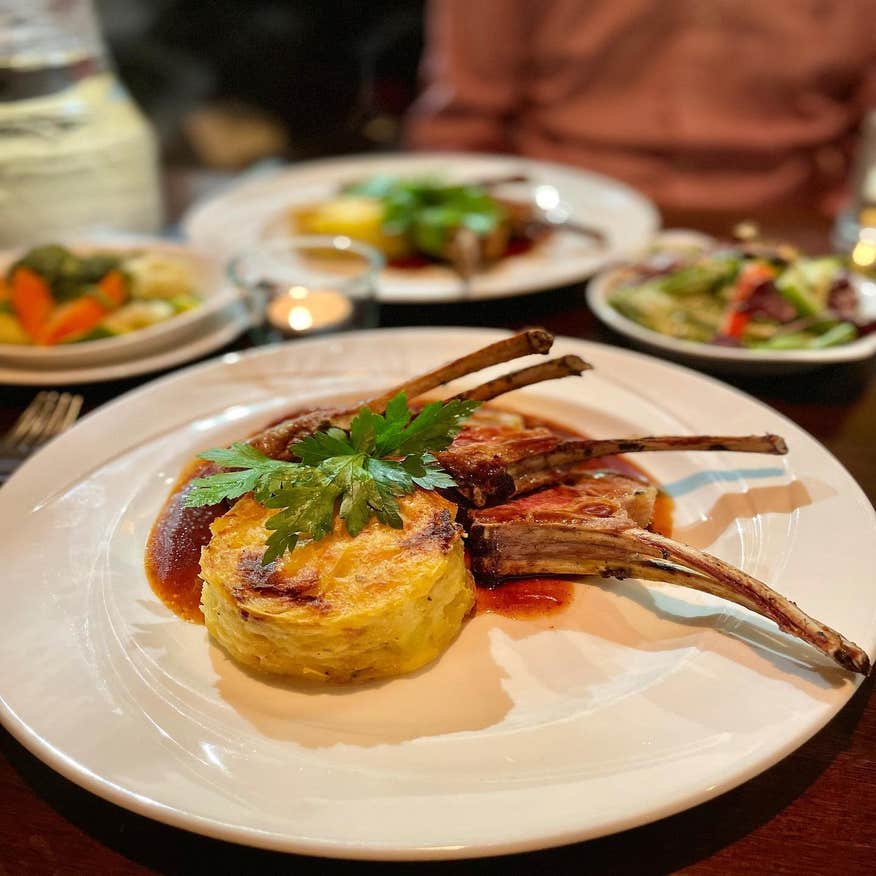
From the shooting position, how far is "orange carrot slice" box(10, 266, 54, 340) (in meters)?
2.70

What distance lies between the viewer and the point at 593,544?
155cm

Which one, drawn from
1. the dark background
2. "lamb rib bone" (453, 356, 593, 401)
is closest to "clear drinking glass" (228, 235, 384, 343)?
"lamb rib bone" (453, 356, 593, 401)

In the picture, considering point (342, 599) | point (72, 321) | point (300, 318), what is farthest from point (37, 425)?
point (342, 599)

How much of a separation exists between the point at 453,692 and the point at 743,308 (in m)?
1.80

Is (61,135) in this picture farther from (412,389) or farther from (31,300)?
(412,389)

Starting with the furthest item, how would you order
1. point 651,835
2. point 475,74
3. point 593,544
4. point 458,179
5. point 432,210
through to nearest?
1. point 475,74
2. point 458,179
3. point 432,210
4. point 593,544
5. point 651,835

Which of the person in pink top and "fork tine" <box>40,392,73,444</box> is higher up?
the person in pink top

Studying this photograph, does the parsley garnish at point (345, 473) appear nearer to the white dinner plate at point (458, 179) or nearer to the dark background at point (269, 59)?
the white dinner plate at point (458, 179)

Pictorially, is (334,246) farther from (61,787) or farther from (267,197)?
(61,787)

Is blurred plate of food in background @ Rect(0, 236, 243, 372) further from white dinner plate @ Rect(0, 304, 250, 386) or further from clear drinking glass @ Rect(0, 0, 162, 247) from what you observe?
clear drinking glass @ Rect(0, 0, 162, 247)

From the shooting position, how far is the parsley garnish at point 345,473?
148 cm

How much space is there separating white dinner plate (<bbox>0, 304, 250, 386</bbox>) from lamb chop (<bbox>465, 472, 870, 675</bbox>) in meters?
1.33

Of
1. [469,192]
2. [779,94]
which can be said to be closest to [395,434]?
[469,192]

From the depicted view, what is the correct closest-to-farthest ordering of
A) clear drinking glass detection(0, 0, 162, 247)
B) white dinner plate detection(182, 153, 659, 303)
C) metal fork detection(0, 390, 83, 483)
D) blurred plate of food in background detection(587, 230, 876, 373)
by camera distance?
metal fork detection(0, 390, 83, 483), blurred plate of food in background detection(587, 230, 876, 373), white dinner plate detection(182, 153, 659, 303), clear drinking glass detection(0, 0, 162, 247)
